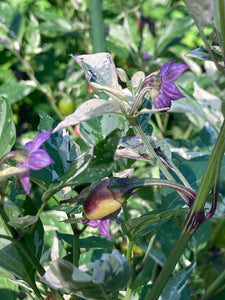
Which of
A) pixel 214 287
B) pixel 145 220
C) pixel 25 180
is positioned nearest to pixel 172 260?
pixel 145 220

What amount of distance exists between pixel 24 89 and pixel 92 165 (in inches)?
33.9

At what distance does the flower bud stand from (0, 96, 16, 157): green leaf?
94 mm

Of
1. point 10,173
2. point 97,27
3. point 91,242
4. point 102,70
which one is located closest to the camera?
point 10,173

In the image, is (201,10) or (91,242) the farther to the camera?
(91,242)

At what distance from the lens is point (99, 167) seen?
0.36 m

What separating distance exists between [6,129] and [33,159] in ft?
0.32

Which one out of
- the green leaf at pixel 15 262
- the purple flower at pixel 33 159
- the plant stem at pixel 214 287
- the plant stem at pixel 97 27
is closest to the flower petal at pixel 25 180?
the purple flower at pixel 33 159

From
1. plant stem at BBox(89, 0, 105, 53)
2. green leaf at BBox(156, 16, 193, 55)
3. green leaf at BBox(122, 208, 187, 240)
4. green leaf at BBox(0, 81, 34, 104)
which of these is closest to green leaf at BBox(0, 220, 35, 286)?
green leaf at BBox(122, 208, 187, 240)

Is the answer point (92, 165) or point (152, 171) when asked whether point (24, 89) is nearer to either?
point (152, 171)

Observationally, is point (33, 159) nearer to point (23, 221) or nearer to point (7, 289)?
point (23, 221)

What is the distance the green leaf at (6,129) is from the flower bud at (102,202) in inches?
3.7

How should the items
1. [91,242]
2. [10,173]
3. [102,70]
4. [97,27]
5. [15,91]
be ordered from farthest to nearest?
→ 1. [15,91]
2. [97,27]
3. [91,242]
4. [102,70]
5. [10,173]

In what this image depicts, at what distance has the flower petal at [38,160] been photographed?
34cm

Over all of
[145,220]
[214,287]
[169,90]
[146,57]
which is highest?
[169,90]
